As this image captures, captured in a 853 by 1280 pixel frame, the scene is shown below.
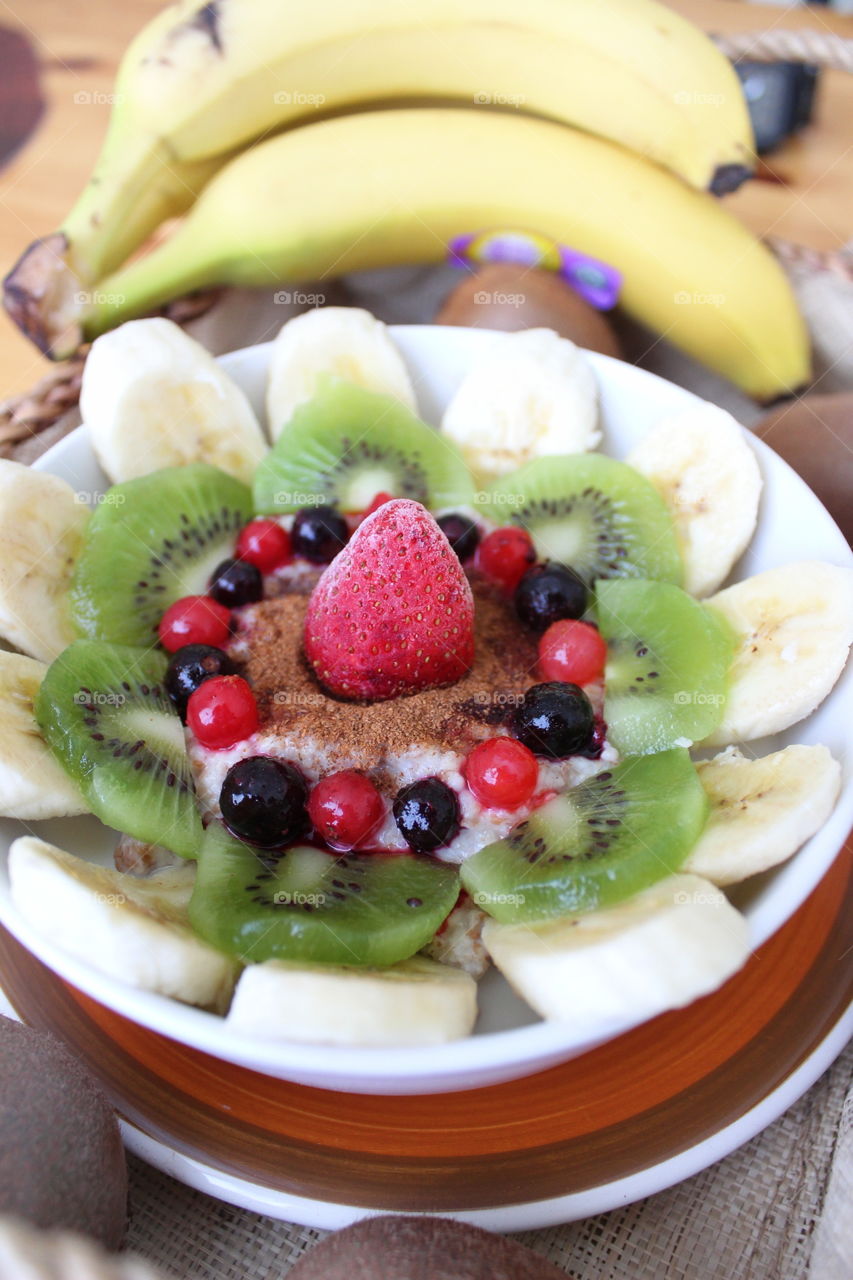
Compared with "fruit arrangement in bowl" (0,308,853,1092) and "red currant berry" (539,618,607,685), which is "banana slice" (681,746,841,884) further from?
"red currant berry" (539,618,607,685)

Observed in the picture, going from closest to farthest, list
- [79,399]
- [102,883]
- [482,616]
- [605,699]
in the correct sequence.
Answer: [102,883]
[605,699]
[482,616]
[79,399]

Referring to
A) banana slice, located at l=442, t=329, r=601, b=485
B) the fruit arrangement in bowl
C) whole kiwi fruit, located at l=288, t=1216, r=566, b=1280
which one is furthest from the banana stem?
whole kiwi fruit, located at l=288, t=1216, r=566, b=1280

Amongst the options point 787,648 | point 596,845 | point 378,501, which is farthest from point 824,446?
point 596,845

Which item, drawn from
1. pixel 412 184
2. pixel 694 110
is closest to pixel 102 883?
pixel 412 184

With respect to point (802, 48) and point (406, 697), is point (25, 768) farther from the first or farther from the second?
point (802, 48)

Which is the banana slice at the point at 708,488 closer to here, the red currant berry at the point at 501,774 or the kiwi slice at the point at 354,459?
the kiwi slice at the point at 354,459

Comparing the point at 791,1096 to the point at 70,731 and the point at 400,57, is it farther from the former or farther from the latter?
the point at 400,57
